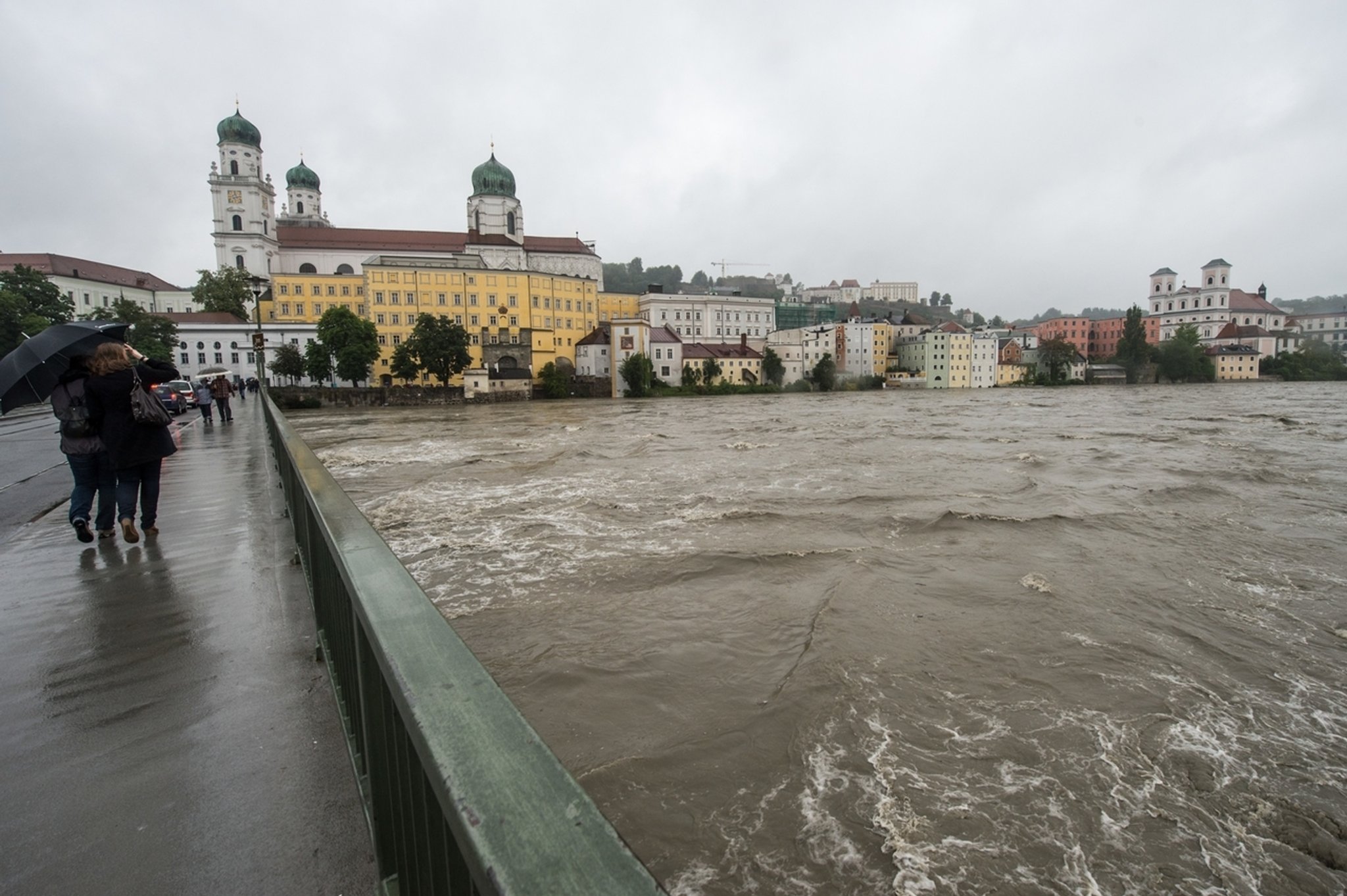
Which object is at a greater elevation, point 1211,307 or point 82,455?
point 1211,307

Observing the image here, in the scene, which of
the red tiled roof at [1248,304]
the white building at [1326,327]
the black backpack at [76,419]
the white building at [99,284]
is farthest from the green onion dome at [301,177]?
the white building at [1326,327]

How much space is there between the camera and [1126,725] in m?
5.22

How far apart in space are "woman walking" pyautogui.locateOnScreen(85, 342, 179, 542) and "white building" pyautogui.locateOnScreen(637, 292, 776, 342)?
8774 centimetres

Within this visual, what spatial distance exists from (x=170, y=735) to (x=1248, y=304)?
539 feet

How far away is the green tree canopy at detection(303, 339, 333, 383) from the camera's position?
194 feet

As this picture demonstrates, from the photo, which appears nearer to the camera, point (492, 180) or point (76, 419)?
point (76, 419)

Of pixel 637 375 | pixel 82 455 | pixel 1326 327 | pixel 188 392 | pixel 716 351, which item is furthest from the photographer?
pixel 1326 327

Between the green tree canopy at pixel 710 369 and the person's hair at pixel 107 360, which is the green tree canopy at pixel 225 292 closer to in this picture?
the green tree canopy at pixel 710 369

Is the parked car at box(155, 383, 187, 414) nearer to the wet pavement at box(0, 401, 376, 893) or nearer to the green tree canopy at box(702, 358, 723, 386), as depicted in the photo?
the wet pavement at box(0, 401, 376, 893)

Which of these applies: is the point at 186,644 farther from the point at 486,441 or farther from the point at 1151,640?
the point at 486,441

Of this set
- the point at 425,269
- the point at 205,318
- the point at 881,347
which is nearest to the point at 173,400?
the point at 425,269

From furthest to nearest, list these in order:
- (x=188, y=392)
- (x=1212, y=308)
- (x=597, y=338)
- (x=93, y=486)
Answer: (x=1212, y=308) → (x=597, y=338) → (x=188, y=392) → (x=93, y=486)

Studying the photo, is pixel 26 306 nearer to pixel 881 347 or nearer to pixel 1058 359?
pixel 881 347

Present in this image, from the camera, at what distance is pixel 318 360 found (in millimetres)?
59250
